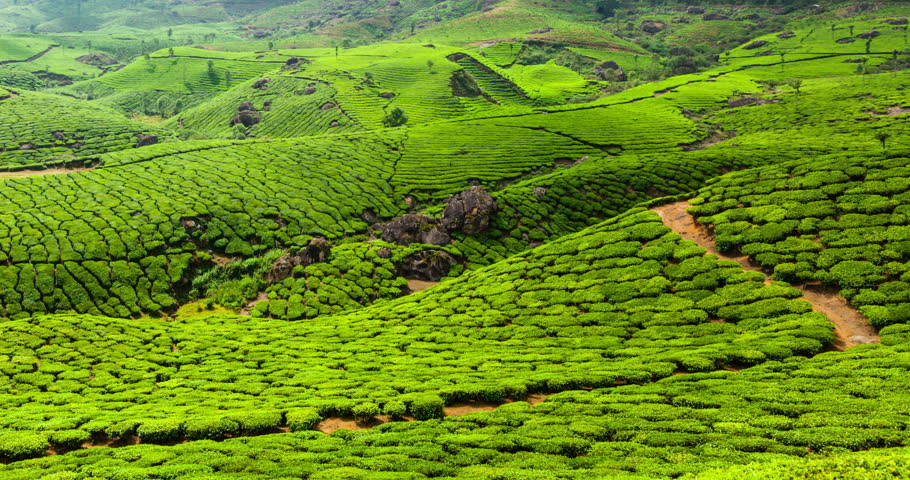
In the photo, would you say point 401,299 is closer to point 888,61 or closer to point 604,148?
point 604,148

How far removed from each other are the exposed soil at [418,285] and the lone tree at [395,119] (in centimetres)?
9063

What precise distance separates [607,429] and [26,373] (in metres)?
44.3

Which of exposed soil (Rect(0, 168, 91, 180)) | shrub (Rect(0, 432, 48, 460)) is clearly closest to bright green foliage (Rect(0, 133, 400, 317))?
exposed soil (Rect(0, 168, 91, 180))

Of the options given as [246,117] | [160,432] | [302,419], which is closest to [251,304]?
[160,432]

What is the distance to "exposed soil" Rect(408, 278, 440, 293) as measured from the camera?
200ft

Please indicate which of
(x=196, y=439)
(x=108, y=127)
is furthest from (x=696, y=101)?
(x=108, y=127)

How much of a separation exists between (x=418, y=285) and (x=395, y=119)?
93.3 m

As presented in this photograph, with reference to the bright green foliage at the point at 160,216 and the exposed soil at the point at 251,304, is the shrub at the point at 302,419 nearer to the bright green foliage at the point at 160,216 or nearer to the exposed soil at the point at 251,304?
the exposed soil at the point at 251,304

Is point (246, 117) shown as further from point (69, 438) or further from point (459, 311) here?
point (69, 438)

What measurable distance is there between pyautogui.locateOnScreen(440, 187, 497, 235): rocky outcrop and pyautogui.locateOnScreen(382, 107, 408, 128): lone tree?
7899 centimetres

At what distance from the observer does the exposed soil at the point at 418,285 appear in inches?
2400

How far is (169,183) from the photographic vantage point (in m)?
82.3

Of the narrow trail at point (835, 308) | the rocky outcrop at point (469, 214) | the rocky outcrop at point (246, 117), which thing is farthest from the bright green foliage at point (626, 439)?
the rocky outcrop at point (246, 117)

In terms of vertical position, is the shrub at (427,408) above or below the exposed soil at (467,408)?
above
